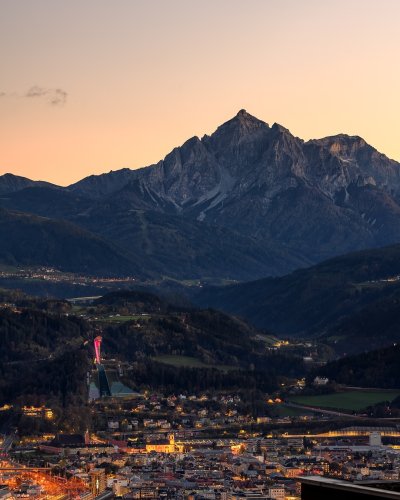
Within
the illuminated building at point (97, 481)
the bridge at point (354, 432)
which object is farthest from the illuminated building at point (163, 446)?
the illuminated building at point (97, 481)

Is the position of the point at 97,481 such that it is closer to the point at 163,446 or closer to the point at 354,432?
the point at 163,446

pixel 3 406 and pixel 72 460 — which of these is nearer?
pixel 72 460

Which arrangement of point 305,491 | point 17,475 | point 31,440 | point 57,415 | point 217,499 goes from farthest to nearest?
1. point 57,415
2. point 31,440
3. point 17,475
4. point 217,499
5. point 305,491

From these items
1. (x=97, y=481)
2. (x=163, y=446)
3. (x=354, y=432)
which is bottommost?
(x=97, y=481)

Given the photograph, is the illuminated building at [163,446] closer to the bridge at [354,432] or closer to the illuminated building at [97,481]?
the bridge at [354,432]

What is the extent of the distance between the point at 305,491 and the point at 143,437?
164137mm

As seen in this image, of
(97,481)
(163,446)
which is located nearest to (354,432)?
(163,446)

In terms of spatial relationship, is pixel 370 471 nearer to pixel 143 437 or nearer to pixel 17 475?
pixel 17 475

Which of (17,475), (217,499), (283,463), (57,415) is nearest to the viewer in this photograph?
(217,499)

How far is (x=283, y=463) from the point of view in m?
151

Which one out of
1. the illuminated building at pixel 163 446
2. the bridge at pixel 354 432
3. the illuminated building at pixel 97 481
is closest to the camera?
the illuminated building at pixel 97 481

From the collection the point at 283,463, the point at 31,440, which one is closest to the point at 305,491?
the point at 283,463

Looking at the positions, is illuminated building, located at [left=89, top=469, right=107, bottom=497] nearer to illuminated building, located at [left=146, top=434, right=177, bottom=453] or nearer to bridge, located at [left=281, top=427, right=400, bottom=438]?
illuminated building, located at [left=146, top=434, right=177, bottom=453]

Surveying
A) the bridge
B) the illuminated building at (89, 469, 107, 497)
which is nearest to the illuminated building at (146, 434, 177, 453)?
the bridge
